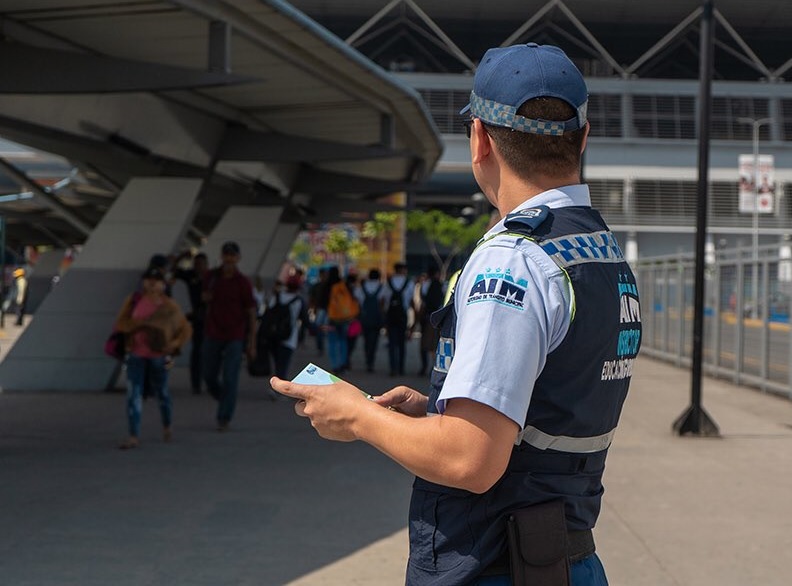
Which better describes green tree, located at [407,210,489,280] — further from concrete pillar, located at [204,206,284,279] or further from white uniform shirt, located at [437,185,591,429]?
white uniform shirt, located at [437,185,591,429]

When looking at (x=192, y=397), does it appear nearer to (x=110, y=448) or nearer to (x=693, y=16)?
(x=110, y=448)

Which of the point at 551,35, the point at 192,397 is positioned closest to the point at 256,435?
the point at 192,397

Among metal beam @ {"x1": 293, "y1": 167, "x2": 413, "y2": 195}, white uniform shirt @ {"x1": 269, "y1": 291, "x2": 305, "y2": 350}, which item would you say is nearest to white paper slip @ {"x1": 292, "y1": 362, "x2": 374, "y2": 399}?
white uniform shirt @ {"x1": 269, "y1": 291, "x2": 305, "y2": 350}

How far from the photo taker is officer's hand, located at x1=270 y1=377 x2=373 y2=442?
2.19 metres

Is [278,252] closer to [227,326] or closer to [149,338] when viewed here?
[227,326]

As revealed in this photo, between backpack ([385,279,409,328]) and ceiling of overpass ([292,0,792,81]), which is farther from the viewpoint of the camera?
ceiling of overpass ([292,0,792,81])

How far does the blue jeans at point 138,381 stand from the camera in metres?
10.2

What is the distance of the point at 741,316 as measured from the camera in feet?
60.4

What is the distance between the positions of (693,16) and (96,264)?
177 feet

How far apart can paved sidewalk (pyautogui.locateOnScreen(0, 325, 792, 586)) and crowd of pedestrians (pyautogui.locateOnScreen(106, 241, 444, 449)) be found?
58 cm

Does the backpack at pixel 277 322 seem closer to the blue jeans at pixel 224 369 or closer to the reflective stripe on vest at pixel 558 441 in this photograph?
the blue jeans at pixel 224 369

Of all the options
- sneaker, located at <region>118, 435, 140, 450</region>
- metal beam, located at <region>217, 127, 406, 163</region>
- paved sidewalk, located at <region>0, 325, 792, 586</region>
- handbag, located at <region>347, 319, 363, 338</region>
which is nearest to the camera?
paved sidewalk, located at <region>0, 325, 792, 586</region>

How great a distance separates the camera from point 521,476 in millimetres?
2182

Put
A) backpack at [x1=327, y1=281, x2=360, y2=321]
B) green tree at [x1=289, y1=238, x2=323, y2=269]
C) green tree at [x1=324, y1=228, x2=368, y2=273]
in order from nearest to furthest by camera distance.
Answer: backpack at [x1=327, y1=281, x2=360, y2=321] → green tree at [x1=324, y1=228, x2=368, y2=273] → green tree at [x1=289, y1=238, x2=323, y2=269]
